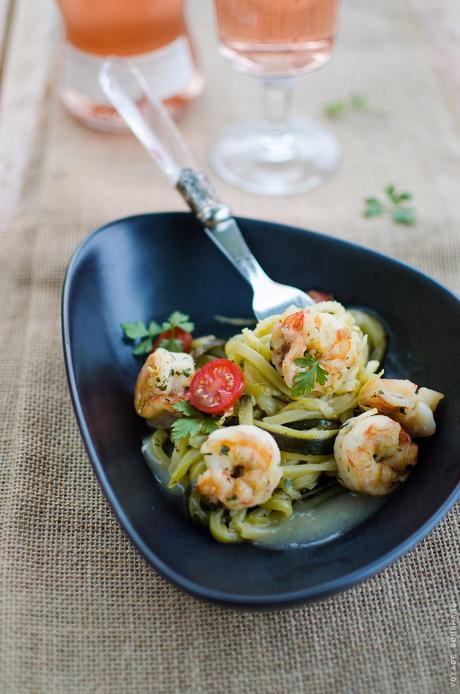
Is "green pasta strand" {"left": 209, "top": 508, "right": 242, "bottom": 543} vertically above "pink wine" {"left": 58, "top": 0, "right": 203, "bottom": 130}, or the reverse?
"pink wine" {"left": 58, "top": 0, "right": 203, "bottom": 130}

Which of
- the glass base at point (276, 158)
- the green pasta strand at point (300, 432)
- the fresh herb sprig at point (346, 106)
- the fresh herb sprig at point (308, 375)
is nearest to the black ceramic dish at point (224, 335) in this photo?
the green pasta strand at point (300, 432)

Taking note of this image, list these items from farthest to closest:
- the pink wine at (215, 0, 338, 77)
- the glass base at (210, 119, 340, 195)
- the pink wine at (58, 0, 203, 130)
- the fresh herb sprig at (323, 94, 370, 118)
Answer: the fresh herb sprig at (323, 94, 370, 118)
the glass base at (210, 119, 340, 195)
the pink wine at (58, 0, 203, 130)
the pink wine at (215, 0, 338, 77)

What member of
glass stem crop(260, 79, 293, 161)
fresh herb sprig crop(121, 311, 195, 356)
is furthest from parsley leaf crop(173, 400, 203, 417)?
glass stem crop(260, 79, 293, 161)

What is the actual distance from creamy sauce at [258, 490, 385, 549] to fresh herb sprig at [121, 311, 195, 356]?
0.83 m

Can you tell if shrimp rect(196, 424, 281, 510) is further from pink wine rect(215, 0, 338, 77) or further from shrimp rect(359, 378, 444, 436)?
pink wine rect(215, 0, 338, 77)

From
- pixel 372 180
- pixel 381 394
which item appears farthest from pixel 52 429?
pixel 372 180

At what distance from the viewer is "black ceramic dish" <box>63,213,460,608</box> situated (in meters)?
2.06

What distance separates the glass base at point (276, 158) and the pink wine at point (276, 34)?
57 centimetres

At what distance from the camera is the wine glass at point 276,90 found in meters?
3.56

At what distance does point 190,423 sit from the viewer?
7.89 ft

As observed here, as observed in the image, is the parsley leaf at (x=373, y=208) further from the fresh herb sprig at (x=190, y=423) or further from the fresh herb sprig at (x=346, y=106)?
the fresh herb sprig at (x=190, y=423)

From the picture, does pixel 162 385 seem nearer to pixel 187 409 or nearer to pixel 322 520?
pixel 187 409

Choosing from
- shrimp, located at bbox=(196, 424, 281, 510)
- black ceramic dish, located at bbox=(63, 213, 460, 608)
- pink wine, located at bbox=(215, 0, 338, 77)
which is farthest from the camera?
pink wine, located at bbox=(215, 0, 338, 77)

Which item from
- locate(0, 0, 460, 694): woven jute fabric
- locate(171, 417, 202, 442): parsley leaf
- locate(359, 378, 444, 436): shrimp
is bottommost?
locate(0, 0, 460, 694): woven jute fabric
